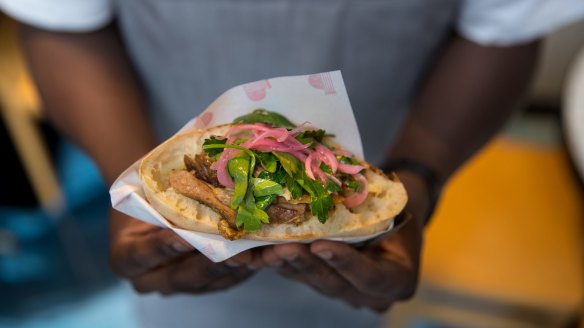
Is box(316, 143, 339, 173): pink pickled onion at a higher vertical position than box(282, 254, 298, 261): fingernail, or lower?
higher

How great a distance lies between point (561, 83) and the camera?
8.57ft

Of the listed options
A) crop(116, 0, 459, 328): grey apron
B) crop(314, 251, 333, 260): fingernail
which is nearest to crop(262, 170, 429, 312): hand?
crop(314, 251, 333, 260): fingernail

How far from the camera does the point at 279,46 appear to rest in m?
0.99

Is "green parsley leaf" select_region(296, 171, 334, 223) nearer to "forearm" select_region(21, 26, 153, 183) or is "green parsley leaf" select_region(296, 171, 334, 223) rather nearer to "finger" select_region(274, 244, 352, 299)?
"finger" select_region(274, 244, 352, 299)

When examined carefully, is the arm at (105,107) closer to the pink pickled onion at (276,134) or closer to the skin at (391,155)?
the skin at (391,155)

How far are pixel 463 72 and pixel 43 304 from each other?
182 centimetres

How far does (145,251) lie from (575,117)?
1234 mm

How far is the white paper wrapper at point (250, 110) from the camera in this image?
2.29 ft

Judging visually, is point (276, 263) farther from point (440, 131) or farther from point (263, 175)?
point (440, 131)

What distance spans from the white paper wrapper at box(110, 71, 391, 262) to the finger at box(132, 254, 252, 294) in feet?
0.18

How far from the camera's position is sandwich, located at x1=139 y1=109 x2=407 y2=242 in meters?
0.70

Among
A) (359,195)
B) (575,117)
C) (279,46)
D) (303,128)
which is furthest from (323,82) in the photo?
(575,117)

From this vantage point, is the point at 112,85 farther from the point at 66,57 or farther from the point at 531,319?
the point at 531,319

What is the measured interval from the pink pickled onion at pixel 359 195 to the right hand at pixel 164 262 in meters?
0.15
